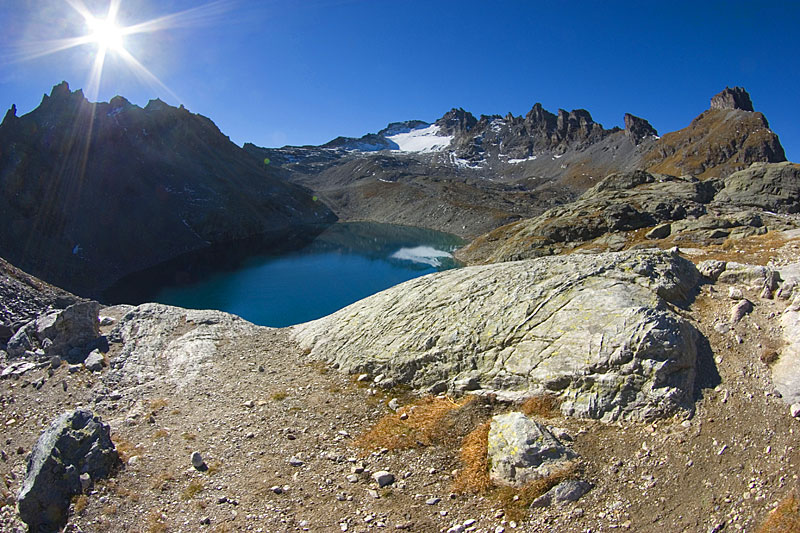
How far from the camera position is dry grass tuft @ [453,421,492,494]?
11883 millimetres

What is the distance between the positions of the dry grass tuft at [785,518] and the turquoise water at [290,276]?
47.7 m

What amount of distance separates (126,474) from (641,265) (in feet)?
71.2

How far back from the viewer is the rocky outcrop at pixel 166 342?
2425 cm

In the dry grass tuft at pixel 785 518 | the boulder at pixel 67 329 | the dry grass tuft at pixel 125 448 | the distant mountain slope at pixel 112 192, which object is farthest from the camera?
the distant mountain slope at pixel 112 192

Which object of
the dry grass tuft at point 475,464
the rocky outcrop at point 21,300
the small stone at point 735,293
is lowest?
the dry grass tuft at point 475,464

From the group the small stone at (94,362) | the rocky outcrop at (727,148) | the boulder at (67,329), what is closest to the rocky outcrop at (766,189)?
the small stone at (94,362)

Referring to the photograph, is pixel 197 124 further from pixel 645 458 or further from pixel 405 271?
pixel 645 458

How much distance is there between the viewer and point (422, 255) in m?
98.7

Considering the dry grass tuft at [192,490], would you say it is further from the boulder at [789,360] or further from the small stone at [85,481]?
the boulder at [789,360]

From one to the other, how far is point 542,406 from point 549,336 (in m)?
3.03

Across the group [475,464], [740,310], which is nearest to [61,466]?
[475,464]

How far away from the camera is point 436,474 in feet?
42.2

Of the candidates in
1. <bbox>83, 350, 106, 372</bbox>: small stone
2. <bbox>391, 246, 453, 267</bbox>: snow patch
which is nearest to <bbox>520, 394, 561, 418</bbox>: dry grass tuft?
<bbox>83, 350, 106, 372</bbox>: small stone

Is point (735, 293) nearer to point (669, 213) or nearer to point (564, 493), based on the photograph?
point (564, 493)
